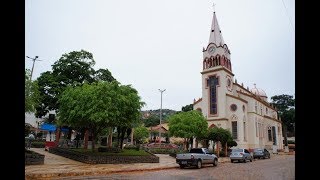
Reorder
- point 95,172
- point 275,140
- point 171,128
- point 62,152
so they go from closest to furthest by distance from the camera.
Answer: point 95,172, point 62,152, point 171,128, point 275,140

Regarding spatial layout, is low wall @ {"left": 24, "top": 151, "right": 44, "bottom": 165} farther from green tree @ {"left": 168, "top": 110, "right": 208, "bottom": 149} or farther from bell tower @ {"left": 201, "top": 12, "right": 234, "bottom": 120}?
bell tower @ {"left": 201, "top": 12, "right": 234, "bottom": 120}

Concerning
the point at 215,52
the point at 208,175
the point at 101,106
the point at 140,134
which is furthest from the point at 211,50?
the point at 208,175

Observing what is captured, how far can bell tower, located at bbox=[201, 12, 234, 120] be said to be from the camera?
180ft

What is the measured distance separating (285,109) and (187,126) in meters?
62.7

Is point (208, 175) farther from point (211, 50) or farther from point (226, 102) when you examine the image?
point (211, 50)

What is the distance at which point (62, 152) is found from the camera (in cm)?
2714

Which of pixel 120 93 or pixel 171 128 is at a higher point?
pixel 120 93
